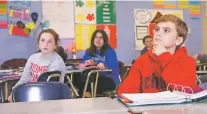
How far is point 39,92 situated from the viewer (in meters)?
1.82

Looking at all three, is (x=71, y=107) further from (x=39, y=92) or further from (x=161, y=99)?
(x=39, y=92)

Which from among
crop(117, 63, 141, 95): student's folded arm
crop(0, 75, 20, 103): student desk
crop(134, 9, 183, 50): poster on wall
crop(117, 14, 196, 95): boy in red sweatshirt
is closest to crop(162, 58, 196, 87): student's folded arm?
crop(117, 14, 196, 95): boy in red sweatshirt

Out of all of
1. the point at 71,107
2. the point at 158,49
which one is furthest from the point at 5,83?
the point at 71,107

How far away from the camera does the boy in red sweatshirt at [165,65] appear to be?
1497 millimetres

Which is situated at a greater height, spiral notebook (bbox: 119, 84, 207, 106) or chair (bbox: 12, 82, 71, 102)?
spiral notebook (bbox: 119, 84, 207, 106)

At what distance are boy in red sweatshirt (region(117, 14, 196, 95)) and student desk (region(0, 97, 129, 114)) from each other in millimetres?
440

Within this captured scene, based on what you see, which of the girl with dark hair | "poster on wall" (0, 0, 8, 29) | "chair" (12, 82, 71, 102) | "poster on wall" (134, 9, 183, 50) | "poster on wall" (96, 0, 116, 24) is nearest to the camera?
"chair" (12, 82, 71, 102)

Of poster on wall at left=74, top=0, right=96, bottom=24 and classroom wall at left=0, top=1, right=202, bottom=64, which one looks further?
poster on wall at left=74, top=0, right=96, bottom=24

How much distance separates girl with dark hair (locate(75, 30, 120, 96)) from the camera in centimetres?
396

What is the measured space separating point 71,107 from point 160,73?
0.69 meters

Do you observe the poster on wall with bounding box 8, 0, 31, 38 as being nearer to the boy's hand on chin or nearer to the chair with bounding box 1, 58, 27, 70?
the chair with bounding box 1, 58, 27, 70

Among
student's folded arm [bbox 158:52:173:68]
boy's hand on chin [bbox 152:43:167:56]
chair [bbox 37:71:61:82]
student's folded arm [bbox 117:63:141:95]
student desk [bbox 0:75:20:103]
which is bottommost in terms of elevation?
student desk [bbox 0:75:20:103]

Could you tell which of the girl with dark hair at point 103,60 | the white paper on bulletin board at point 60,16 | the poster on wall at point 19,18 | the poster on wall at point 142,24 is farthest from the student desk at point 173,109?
the poster on wall at point 142,24

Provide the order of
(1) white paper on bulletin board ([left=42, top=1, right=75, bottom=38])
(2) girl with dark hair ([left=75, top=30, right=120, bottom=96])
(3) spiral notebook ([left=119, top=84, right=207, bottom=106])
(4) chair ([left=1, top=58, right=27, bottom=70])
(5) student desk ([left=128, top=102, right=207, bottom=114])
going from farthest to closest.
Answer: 1. (1) white paper on bulletin board ([left=42, top=1, right=75, bottom=38])
2. (4) chair ([left=1, top=58, right=27, bottom=70])
3. (2) girl with dark hair ([left=75, top=30, right=120, bottom=96])
4. (3) spiral notebook ([left=119, top=84, right=207, bottom=106])
5. (5) student desk ([left=128, top=102, right=207, bottom=114])
